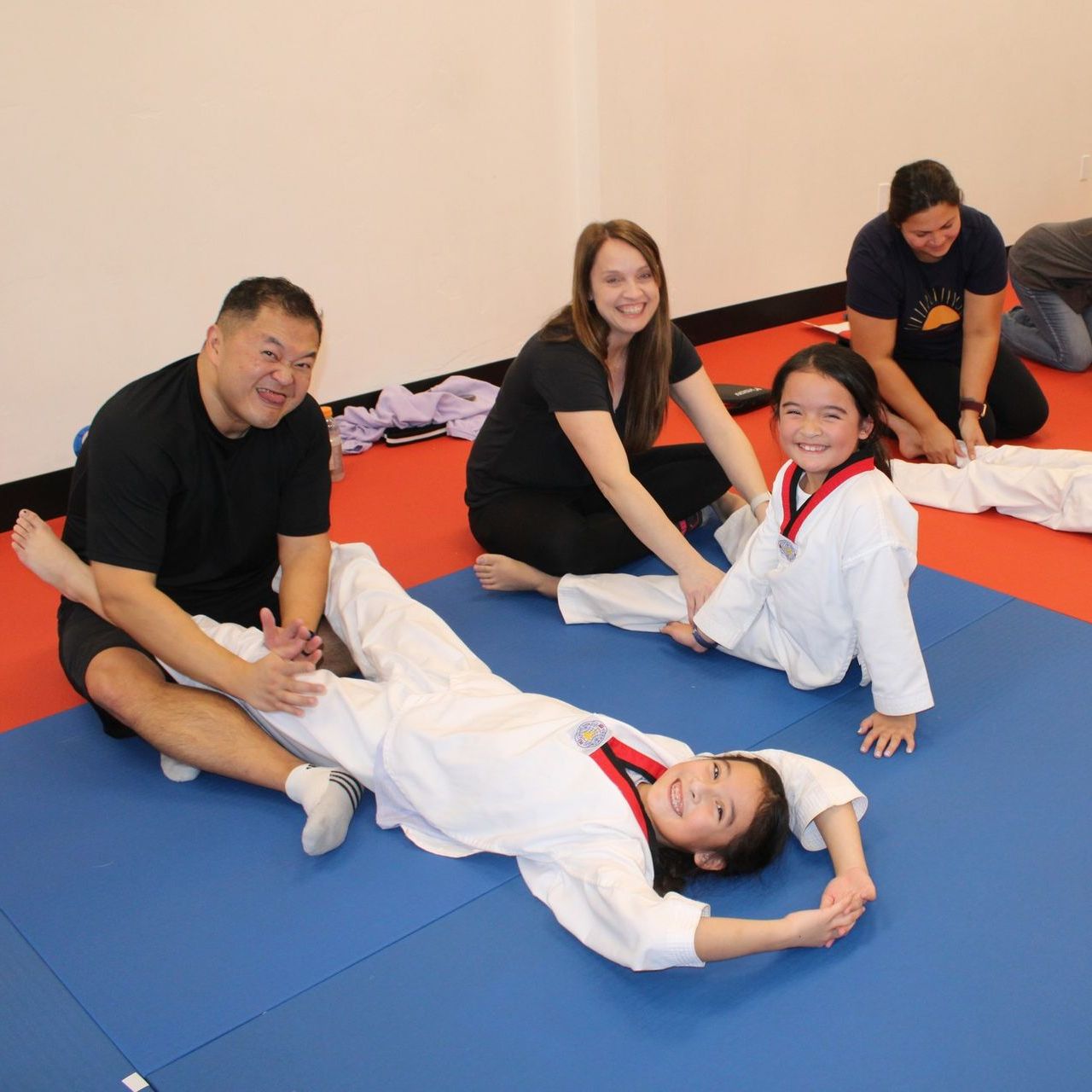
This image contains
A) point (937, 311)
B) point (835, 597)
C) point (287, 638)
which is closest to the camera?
point (287, 638)

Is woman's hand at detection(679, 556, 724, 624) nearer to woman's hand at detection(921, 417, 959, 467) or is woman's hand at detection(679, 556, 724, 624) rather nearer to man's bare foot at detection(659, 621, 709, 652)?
man's bare foot at detection(659, 621, 709, 652)

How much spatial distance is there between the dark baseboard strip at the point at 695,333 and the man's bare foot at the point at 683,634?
6.96 ft

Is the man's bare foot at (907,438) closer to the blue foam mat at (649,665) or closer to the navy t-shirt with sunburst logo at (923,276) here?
the navy t-shirt with sunburst logo at (923,276)

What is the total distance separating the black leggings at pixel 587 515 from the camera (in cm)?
297

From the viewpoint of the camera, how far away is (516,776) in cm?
195

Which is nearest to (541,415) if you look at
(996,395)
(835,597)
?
(835,597)

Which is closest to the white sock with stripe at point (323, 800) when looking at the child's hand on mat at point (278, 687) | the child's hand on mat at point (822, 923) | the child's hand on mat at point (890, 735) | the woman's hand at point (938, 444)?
the child's hand on mat at point (278, 687)

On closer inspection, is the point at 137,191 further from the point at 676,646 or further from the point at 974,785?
the point at 974,785

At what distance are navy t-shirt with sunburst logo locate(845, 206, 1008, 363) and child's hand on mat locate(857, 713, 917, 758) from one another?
1958mm

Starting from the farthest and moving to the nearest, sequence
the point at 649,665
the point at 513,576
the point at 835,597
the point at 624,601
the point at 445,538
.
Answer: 1. the point at 445,538
2. the point at 513,576
3. the point at 624,601
4. the point at 649,665
5. the point at 835,597

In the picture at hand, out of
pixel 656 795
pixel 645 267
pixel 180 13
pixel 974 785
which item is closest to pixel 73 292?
pixel 180 13

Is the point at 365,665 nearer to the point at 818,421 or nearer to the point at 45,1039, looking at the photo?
the point at 45,1039

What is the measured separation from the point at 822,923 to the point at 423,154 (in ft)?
11.4

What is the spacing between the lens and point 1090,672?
8.16 ft
